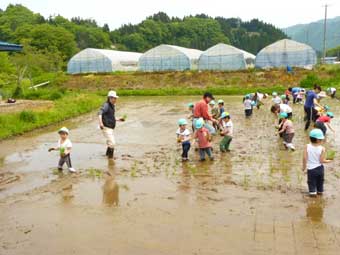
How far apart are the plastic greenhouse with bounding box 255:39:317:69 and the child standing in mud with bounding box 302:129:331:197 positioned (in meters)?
36.0

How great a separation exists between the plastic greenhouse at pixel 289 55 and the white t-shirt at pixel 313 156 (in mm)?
35999

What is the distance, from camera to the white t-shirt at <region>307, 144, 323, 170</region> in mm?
6277

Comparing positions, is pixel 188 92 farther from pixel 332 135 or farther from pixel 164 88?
pixel 332 135

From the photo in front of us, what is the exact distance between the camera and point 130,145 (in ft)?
37.7

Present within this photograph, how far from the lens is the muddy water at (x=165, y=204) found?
4.76 meters

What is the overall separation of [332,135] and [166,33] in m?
82.8

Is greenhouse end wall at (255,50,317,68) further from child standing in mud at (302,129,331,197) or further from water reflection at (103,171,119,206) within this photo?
child standing in mud at (302,129,331,197)

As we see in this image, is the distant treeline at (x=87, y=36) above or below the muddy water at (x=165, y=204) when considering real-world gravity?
above

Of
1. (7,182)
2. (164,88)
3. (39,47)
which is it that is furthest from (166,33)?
(7,182)

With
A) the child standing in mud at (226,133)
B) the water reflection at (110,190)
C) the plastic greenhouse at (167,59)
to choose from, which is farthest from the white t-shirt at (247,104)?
the plastic greenhouse at (167,59)

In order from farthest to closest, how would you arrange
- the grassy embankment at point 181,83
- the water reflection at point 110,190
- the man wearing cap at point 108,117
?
the grassy embankment at point 181,83 < the man wearing cap at point 108,117 < the water reflection at point 110,190

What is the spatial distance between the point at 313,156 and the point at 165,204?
234 cm

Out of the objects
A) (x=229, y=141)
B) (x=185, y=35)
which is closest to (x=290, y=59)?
(x=229, y=141)

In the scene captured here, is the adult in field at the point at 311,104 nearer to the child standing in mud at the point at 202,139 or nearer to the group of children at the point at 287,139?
the group of children at the point at 287,139
